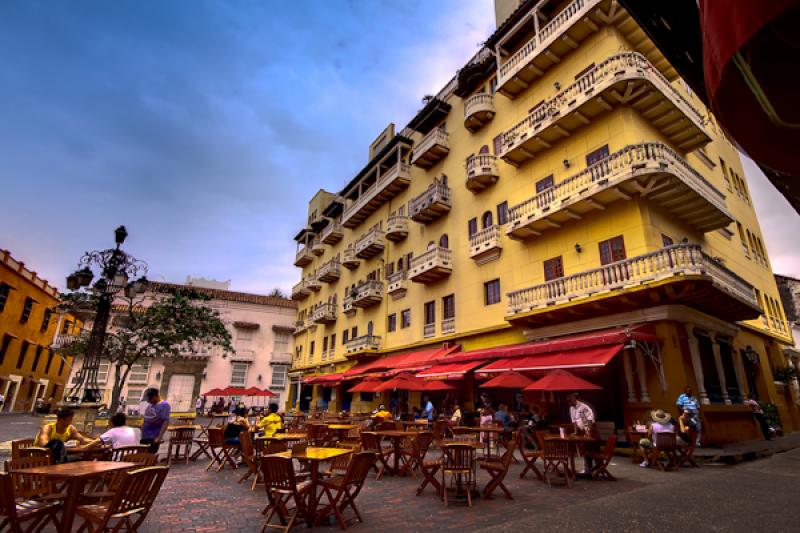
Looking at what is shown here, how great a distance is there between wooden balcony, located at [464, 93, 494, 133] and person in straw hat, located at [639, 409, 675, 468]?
51.3ft

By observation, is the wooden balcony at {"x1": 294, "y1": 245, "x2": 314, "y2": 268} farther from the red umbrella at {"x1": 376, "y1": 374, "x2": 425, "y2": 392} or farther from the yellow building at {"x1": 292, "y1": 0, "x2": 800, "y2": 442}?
the red umbrella at {"x1": 376, "y1": 374, "x2": 425, "y2": 392}

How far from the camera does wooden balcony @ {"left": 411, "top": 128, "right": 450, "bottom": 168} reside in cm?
2330

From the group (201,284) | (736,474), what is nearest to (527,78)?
(736,474)

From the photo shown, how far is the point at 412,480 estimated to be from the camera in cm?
856

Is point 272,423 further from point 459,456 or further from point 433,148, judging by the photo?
point 433,148

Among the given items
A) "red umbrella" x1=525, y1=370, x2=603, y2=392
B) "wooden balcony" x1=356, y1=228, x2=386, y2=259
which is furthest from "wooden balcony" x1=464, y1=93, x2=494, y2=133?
"red umbrella" x1=525, y1=370, x2=603, y2=392

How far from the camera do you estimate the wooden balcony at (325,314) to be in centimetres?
3247

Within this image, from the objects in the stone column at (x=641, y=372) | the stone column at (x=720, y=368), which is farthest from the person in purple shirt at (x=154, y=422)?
the stone column at (x=720, y=368)

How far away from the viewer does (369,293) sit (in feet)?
86.0

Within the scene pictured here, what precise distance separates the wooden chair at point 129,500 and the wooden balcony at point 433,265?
667 inches

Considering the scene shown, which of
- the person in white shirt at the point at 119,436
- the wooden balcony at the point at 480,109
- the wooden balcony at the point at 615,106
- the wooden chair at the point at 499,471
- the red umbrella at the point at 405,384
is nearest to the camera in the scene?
the wooden chair at the point at 499,471

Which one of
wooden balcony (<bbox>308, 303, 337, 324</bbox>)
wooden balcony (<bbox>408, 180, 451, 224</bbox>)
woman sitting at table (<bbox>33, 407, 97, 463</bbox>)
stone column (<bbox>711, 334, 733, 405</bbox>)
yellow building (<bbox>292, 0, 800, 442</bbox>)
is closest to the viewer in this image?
woman sitting at table (<bbox>33, 407, 97, 463</bbox>)

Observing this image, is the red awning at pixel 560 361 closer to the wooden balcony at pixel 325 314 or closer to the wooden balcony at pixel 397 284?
the wooden balcony at pixel 397 284

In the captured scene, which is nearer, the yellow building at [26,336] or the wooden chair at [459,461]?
the wooden chair at [459,461]
